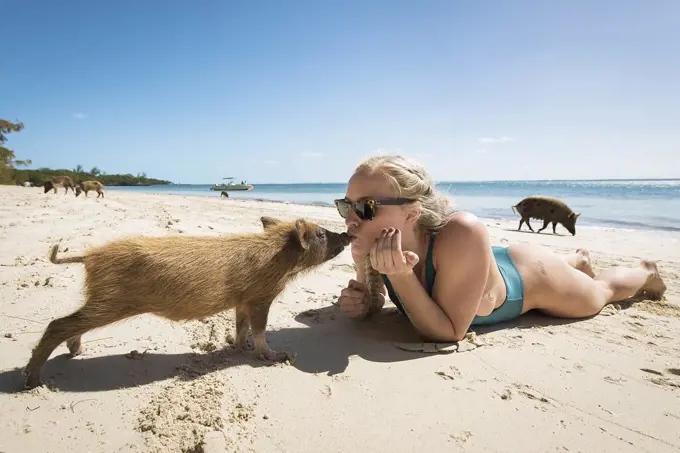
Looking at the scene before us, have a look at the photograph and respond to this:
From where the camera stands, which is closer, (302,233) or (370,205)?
(370,205)

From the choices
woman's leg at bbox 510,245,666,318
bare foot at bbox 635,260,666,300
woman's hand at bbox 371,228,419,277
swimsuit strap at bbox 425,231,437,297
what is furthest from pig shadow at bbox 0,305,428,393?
bare foot at bbox 635,260,666,300

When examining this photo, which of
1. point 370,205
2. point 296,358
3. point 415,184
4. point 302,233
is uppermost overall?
point 415,184

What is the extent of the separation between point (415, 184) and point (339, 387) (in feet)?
4.66

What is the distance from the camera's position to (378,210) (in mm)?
2590

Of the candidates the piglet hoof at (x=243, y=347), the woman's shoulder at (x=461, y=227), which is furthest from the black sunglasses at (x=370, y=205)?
the piglet hoof at (x=243, y=347)

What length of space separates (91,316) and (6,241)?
15.8ft

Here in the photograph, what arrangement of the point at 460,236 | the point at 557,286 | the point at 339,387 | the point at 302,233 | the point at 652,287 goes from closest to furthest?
the point at 339,387
the point at 460,236
the point at 302,233
the point at 557,286
the point at 652,287

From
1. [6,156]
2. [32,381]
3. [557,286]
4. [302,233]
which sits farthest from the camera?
[6,156]

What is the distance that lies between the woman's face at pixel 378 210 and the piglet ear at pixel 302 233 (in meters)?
0.44

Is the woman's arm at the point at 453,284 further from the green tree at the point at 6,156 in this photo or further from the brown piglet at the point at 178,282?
the green tree at the point at 6,156

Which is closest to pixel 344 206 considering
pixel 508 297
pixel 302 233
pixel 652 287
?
pixel 302 233

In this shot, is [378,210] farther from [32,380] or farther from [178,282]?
[32,380]

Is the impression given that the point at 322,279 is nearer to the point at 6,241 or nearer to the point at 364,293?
the point at 364,293

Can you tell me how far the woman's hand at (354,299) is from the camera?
3.11m
